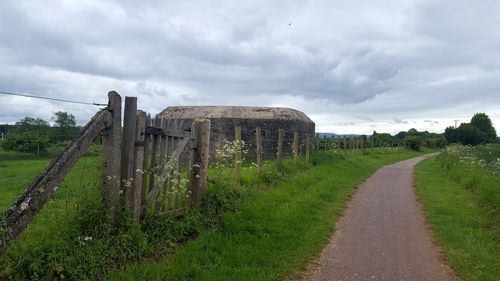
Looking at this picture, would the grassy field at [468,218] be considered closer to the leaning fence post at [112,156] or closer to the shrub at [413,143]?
the leaning fence post at [112,156]

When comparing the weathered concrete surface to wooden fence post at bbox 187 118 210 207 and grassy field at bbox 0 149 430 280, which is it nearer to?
grassy field at bbox 0 149 430 280

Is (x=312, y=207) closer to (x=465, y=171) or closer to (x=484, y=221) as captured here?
(x=484, y=221)

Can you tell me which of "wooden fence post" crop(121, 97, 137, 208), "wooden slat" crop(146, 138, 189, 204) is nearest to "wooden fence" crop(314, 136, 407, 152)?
"wooden slat" crop(146, 138, 189, 204)

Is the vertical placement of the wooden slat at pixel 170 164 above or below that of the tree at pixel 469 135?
below

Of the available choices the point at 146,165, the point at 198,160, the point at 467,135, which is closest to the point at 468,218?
the point at 198,160

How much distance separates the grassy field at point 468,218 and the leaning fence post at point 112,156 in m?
4.44

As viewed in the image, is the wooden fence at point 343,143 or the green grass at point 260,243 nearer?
the green grass at point 260,243

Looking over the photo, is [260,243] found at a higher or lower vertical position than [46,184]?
lower

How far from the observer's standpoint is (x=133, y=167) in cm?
544

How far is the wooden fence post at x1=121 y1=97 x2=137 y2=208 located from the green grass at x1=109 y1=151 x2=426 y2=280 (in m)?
1.00

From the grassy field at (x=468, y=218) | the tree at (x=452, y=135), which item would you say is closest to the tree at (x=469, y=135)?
the tree at (x=452, y=135)

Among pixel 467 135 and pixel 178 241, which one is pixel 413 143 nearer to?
pixel 467 135

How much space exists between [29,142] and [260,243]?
1962 cm

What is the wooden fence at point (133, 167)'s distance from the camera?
4109mm
